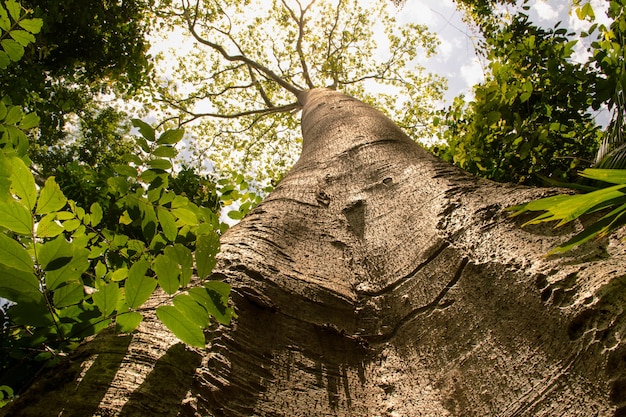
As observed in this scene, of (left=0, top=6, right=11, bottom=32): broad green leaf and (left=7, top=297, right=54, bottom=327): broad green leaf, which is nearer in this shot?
(left=7, top=297, right=54, bottom=327): broad green leaf

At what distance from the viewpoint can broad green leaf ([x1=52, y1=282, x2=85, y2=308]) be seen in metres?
0.64

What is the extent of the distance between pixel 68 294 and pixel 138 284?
12 centimetres

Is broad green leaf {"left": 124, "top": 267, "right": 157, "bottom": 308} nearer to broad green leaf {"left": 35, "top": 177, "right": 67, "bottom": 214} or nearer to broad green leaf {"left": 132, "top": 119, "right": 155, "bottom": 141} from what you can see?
broad green leaf {"left": 35, "top": 177, "right": 67, "bottom": 214}

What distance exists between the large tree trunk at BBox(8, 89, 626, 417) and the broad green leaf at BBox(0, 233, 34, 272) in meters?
0.27

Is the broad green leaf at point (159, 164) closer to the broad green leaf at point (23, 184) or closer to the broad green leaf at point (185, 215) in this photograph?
the broad green leaf at point (185, 215)

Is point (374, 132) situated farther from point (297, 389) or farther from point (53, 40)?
point (53, 40)

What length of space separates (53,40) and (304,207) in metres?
3.81

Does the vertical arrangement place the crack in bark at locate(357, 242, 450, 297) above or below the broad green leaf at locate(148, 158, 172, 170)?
below

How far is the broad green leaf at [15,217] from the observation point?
591 millimetres

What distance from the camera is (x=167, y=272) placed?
2.12 ft

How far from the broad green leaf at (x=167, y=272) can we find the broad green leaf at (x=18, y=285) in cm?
16

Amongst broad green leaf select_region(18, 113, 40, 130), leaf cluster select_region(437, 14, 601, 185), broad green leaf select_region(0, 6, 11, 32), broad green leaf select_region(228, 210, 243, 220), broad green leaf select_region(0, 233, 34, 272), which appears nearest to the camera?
broad green leaf select_region(0, 233, 34, 272)

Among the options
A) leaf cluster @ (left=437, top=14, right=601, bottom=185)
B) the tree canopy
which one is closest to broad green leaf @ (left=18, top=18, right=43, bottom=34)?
the tree canopy

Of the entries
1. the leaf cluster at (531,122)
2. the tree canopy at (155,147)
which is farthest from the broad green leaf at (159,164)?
the leaf cluster at (531,122)
